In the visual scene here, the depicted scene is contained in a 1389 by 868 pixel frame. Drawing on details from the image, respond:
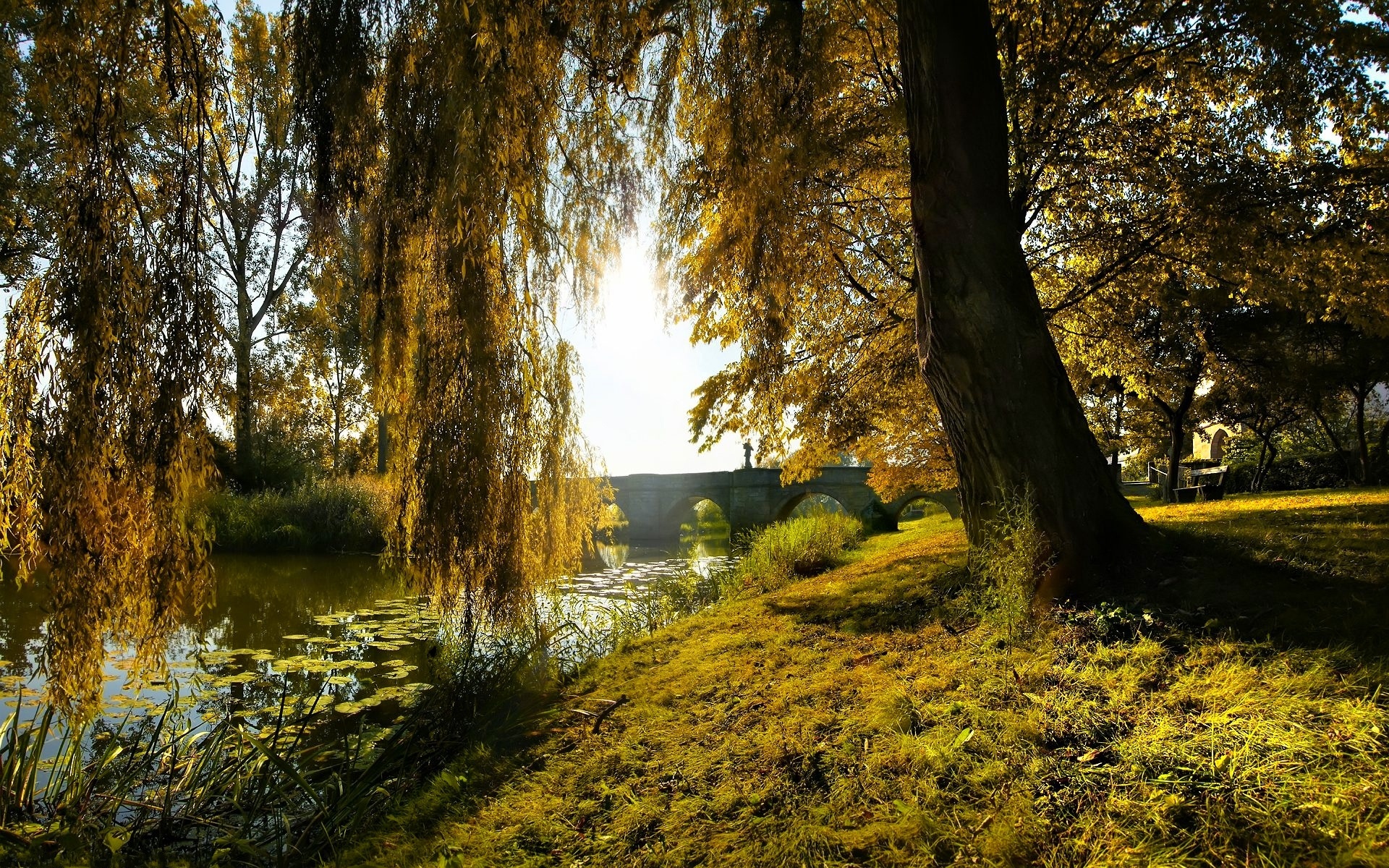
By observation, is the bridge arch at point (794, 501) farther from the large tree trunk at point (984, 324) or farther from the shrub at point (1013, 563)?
the shrub at point (1013, 563)

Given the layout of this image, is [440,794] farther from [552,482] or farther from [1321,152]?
[1321,152]

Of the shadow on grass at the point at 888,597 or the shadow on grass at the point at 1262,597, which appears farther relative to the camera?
the shadow on grass at the point at 888,597

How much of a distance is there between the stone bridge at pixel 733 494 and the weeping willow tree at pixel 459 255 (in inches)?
813

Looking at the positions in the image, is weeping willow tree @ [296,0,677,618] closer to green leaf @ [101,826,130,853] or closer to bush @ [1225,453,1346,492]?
green leaf @ [101,826,130,853]

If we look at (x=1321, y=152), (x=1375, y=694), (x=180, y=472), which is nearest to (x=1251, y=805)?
(x=1375, y=694)

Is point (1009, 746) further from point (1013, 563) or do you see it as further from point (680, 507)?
point (680, 507)

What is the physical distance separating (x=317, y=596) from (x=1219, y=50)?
474 inches

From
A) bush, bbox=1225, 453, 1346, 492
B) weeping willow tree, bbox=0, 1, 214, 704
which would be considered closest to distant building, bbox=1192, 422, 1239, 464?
bush, bbox=1225, 453, 1346, 492

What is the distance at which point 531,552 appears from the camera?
4168 millimetres

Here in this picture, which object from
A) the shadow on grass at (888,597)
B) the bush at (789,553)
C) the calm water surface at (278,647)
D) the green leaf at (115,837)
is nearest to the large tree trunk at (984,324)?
the shadow on grass at (888,597)

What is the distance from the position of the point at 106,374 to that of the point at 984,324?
168 inches

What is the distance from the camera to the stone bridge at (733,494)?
25.2 meters

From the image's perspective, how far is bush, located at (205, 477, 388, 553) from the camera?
14211mm

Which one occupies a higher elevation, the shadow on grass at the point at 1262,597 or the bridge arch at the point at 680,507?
the shadow on grass at the point at 1262,597
